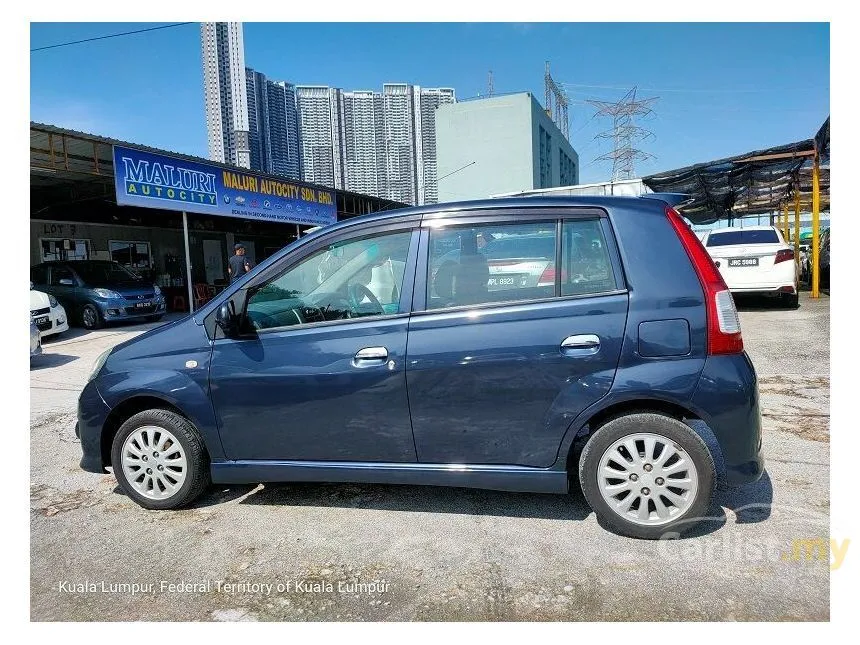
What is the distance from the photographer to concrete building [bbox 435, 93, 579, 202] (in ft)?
190

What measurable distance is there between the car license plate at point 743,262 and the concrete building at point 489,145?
47298 mm

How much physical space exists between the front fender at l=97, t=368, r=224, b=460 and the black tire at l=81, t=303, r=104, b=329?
442 inches

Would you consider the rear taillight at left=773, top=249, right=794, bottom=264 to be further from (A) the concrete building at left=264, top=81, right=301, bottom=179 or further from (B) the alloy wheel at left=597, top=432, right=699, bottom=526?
(A) the concrete building at left=264, top=81, right=301, bottom=179

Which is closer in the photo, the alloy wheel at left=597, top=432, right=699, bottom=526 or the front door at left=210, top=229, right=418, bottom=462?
the alloy wheel at left=597, top=432, right=699, bottom=526

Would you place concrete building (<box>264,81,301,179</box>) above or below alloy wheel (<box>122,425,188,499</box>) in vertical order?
above

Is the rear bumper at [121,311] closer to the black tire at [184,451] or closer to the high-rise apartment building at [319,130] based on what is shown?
the high-rise apartment building at [319,130]

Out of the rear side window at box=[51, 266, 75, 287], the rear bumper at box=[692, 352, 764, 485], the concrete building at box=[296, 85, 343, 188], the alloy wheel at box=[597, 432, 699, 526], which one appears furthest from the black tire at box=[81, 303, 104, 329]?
the concrete building at box=[296, 85, 343, 188]

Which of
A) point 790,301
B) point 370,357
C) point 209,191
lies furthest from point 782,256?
point 209,191

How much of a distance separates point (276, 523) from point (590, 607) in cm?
181

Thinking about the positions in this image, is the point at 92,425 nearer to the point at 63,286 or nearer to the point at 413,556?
the point at 413,556

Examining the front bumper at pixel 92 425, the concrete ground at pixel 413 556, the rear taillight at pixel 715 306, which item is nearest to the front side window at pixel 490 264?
the rear taillight at pixel 715 306

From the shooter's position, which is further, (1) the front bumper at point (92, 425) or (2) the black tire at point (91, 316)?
(2) the black tire at point (91, 316)

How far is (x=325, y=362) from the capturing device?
10.6 feet

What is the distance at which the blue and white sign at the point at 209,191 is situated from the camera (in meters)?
11.2
